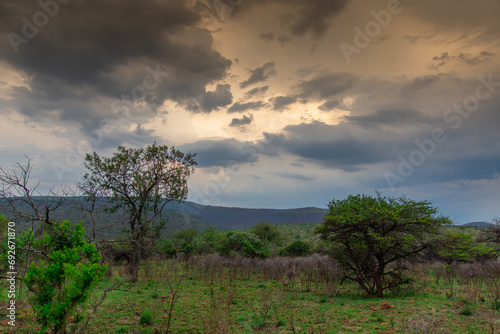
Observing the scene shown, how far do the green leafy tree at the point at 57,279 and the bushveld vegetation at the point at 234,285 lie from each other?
0.03 m

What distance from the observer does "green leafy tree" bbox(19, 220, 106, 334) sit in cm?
719

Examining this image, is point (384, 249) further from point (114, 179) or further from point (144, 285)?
point (114, 179)

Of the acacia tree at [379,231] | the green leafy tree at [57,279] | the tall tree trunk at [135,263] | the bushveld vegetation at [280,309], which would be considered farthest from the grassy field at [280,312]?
the acacia tree at [379,231]

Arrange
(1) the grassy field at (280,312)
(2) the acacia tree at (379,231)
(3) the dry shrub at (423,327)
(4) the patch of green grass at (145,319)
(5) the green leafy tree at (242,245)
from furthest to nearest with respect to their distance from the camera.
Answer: (5) the green leafy tree at (242,245), (2) the acacia tree at (379,231), (4) the patch of green grass at (145,319), (1) the grassy field at (280,312), (3) the dry shrub at (423,327)

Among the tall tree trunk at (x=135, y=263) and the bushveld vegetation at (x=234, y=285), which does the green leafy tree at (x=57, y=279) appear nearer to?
the bushveld vegetation at (x=234, y=285)

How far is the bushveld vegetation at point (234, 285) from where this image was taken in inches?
295

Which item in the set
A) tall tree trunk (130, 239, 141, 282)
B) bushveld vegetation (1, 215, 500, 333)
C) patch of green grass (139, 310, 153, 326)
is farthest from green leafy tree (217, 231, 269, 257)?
patch of green grass (139, 310, 153, 326)

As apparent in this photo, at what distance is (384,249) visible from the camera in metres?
16.5

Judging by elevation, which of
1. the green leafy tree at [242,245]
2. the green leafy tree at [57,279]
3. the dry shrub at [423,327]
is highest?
the green leafy tree at [57,279]

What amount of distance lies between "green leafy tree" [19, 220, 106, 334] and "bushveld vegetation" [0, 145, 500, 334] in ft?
0.09

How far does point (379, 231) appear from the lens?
16.7 m

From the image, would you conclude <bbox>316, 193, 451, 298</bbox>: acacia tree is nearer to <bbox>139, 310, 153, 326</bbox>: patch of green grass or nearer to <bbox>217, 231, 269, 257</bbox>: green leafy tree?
<bbox>139, 310, 153, 326</bbox>: patch of green grass

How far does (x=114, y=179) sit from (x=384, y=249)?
2110cm

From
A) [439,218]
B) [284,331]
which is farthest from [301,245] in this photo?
[284,331]
